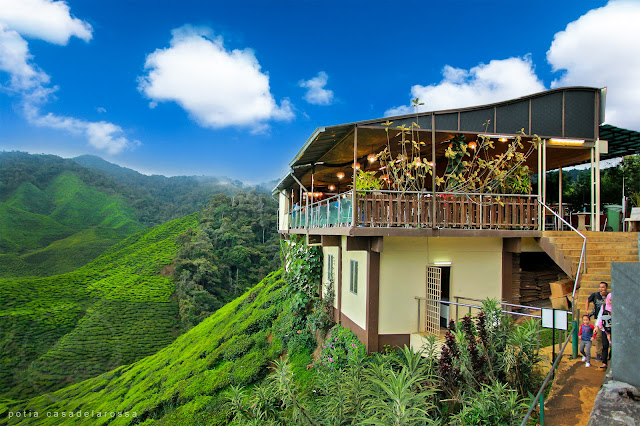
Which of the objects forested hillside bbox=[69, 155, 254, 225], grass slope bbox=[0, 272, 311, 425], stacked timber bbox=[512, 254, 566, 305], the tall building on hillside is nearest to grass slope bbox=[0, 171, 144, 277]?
forested hillside bbox=[69, 155, 254, 225]

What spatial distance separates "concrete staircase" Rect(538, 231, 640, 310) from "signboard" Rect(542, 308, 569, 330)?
12.0ft

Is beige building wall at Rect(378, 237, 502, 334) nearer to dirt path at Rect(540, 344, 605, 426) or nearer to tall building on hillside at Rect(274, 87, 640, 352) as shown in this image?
tall building on hillside at Rect(274, 87, 640, 352)

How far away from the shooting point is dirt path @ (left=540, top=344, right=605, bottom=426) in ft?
15.5

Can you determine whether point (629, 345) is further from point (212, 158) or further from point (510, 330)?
point (212, 158)

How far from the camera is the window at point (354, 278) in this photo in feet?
35.7

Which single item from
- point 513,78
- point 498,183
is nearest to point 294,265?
point 498,183

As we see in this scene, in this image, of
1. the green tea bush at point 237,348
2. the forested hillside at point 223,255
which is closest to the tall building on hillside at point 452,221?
the green tea bush at point 237,348

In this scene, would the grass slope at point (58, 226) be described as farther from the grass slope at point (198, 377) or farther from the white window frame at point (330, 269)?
the white window frame at point (330, 269)

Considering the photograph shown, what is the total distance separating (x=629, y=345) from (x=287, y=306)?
13238 millimetres

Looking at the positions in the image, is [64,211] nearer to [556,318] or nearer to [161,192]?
[161,192]

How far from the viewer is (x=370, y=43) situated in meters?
74.5

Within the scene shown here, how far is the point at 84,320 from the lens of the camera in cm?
3862

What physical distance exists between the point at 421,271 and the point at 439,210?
1706mm

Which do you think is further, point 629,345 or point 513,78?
point 513,78
